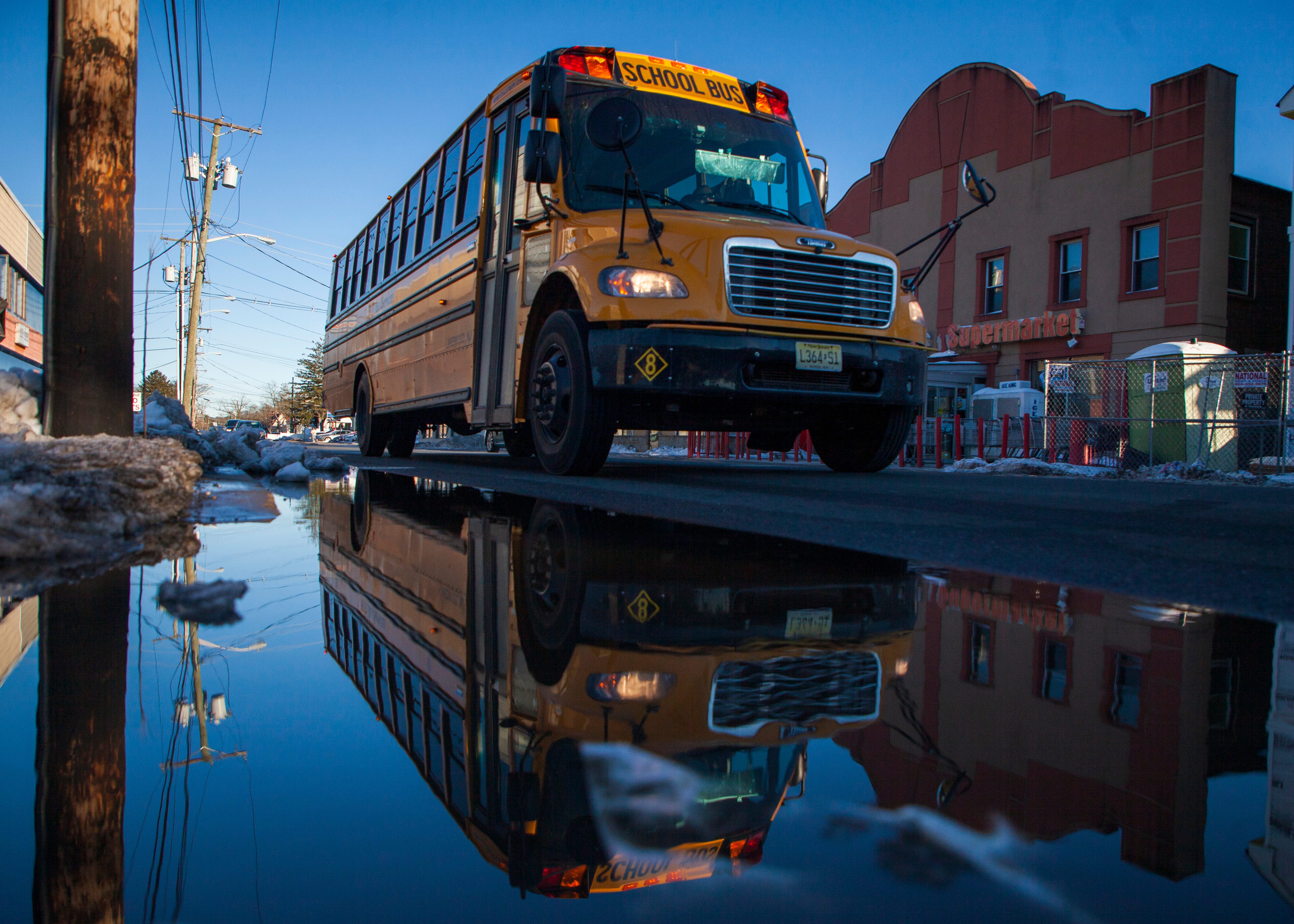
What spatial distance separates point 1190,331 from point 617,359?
18193 millimetres

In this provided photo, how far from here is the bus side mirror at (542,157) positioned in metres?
A: 5.95

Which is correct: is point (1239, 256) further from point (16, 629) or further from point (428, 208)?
point (16, 629)

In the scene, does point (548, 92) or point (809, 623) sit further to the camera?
point (548, 92)

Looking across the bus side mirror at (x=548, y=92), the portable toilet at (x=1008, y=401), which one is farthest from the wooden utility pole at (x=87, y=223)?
the portable toilet at (x=1008, y=401)

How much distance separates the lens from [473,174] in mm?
8445

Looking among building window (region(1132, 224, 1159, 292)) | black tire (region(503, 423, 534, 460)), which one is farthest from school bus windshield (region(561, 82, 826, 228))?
building window (region(1132, 224, 1159, 292))

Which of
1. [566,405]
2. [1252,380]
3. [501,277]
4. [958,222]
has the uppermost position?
[958,222]

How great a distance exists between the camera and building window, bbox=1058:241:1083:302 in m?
21.4

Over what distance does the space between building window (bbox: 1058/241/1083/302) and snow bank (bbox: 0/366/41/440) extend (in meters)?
21.6

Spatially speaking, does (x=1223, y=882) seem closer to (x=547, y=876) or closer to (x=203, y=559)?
(x=547, y=876)

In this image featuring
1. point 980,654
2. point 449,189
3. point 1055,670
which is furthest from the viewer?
point 449,189

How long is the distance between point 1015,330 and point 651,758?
23.3 m

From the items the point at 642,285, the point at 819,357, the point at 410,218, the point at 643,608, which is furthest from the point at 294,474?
the point at 643,608

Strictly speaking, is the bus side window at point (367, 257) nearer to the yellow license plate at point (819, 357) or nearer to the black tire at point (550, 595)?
the yellow license plate at point (819, 357)
